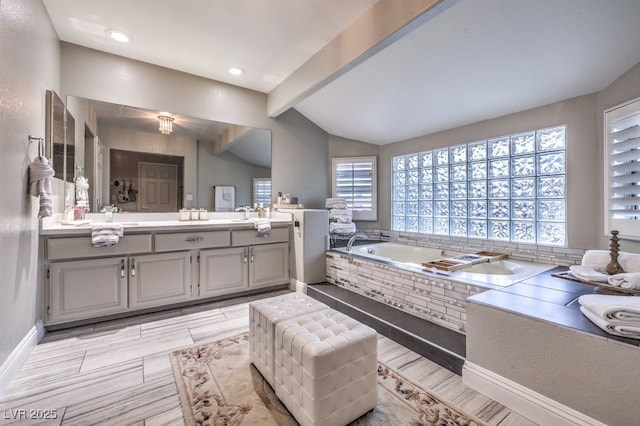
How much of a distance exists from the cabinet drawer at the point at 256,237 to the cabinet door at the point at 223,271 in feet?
0.27

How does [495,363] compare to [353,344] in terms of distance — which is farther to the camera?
[495,363]

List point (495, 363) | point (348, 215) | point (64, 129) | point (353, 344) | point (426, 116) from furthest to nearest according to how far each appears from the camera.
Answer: point (348, 215), point (426, 116), point (64, 129), point (495, 363), point (353, 344)

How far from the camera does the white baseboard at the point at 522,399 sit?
126cm

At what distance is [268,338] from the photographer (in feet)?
5.17

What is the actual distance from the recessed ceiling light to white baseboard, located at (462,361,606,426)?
377cm

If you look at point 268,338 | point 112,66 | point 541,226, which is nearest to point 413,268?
point 268,338

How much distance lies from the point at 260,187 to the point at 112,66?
6.53 ft

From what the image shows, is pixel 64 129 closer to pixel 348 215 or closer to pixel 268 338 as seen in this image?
pixel 268 338

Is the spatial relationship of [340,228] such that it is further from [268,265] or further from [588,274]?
[588,274]

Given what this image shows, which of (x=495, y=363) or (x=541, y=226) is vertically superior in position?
(x=541, y=226)

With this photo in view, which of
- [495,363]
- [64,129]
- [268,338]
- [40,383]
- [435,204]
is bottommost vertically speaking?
[40,383]

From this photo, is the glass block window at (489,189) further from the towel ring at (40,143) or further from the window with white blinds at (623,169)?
the towel ring at (40,143)

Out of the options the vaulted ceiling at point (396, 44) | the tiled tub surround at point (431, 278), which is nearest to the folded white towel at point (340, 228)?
the tiled tub surround at point (431, 278)

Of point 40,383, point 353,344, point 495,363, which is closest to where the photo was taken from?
point 353,344
